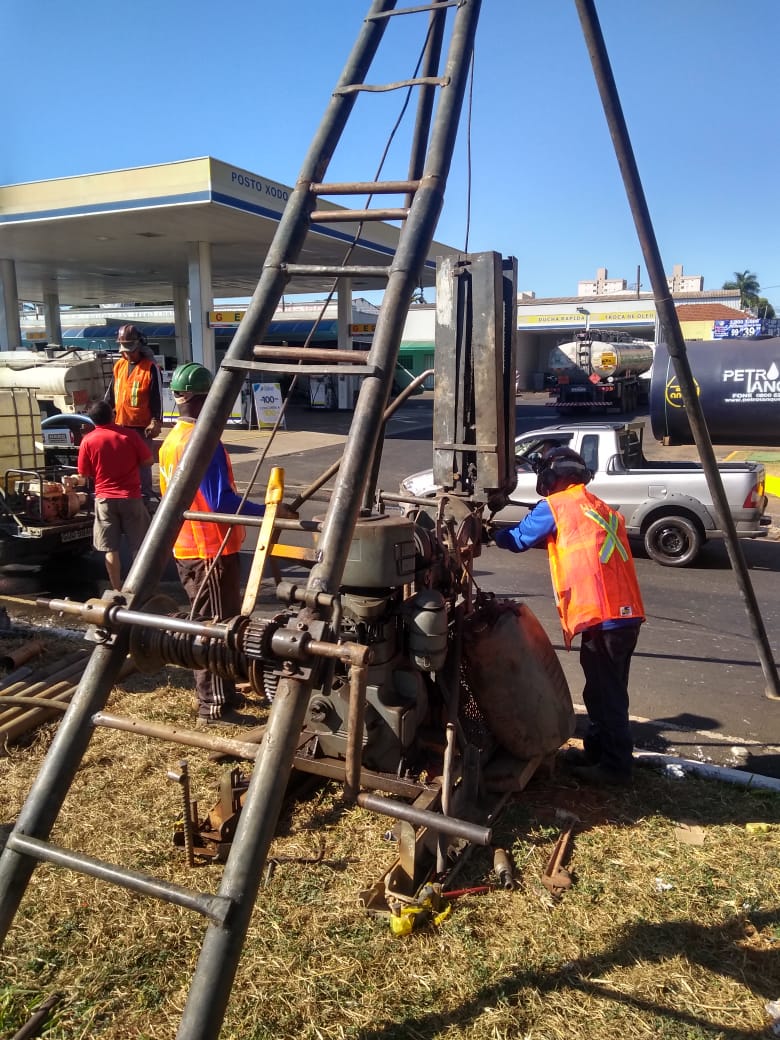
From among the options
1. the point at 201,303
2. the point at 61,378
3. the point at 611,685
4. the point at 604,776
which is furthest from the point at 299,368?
the point at 201,303

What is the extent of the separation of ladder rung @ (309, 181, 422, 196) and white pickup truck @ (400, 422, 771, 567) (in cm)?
613

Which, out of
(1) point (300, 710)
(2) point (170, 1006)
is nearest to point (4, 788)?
(2) point (170, 1006)

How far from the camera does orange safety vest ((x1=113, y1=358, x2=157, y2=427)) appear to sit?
824 centimetres

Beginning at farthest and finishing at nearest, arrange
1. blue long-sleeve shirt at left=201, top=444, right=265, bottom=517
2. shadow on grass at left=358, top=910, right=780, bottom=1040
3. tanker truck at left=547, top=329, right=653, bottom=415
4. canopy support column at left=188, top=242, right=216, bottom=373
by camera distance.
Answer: tanker truck at left=547, top=329, right=653, bottom=415 → canopy support column at left=188, top=242, right=216, bottom=373 → blue long-sleeve shirt at left=201, top=444, right=265, bottom=517 → shadow on grass at left=358, top=910, right=780, bottom=1040

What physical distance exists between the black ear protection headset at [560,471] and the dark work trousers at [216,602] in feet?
6.49

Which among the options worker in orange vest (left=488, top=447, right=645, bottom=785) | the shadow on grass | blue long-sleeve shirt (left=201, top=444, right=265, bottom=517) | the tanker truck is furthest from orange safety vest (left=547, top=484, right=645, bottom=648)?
the tanker truck

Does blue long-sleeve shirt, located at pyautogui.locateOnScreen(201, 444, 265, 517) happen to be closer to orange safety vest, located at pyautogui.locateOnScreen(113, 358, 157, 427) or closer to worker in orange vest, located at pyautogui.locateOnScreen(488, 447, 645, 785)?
worker in orange vest, located at pyautogui.locateOnScreen(488, 447, 645, 785)

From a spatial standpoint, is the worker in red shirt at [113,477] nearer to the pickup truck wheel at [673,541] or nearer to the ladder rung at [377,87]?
the ladder rung at [377,87]

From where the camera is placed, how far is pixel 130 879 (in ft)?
7.09

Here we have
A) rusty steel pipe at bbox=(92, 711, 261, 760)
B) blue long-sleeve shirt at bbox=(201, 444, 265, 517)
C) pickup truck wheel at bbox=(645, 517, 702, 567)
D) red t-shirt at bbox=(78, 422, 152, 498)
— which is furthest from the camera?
pickup truck wheel at bbox=(645, 517, 702, 567)

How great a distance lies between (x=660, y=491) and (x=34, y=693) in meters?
7.60

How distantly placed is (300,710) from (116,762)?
2.69 meters

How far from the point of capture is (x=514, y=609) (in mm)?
4109

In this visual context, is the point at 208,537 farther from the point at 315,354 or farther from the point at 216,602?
the point at 315,354
